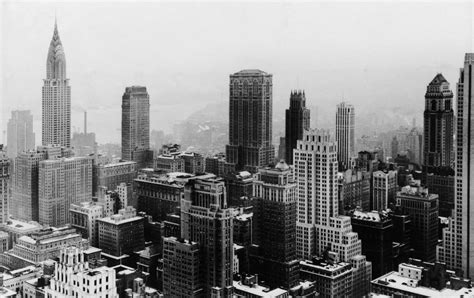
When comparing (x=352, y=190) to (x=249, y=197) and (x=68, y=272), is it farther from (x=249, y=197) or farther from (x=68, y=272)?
(x=68, y=272)

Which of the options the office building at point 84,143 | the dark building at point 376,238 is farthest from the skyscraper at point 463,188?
the office building at point 84,143

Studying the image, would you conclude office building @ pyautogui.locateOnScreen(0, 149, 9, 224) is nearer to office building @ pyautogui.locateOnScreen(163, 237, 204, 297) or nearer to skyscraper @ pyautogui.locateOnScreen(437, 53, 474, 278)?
office building @ pyautogui.locateOnScreen(163, 237, 204, 297)

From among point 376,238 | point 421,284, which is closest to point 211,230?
point 421,284

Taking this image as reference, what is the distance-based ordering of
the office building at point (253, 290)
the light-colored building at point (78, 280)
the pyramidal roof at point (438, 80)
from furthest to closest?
the pyramidal roof at point (438, 80), the office building at point (253, 290), the light-colored building at point (78, 280)

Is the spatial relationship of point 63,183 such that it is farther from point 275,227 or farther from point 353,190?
point 353,190

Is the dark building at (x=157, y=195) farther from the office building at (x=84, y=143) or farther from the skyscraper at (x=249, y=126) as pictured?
the skyscraper at (x=249, y=126)

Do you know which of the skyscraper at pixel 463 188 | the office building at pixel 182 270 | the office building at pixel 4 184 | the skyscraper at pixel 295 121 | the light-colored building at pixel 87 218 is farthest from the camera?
the skyscraper at pixel 295 121

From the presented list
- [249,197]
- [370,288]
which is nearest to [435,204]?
[370,288]
